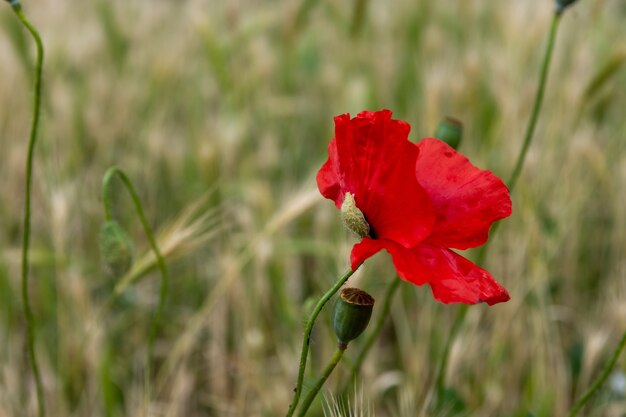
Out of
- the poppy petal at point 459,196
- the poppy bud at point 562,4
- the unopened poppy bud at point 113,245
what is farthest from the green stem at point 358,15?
the poppy petal at point 459,196

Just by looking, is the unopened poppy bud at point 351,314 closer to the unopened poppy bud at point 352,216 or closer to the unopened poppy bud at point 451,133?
the unopened poppy bud at point 352,216

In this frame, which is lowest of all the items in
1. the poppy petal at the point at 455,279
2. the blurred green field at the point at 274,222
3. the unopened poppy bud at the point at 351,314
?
the blurred green field at the point at 274,222

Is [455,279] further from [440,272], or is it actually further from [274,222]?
[274,222]

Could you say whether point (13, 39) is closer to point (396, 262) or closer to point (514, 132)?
point (514, 132)

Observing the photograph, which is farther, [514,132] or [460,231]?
[514,132]

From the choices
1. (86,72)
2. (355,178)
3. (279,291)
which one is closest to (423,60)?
(86,72)

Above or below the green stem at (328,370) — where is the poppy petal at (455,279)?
above

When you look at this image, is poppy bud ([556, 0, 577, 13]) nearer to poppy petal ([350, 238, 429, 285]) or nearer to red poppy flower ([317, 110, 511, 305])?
red poppy flower ([317, 110, 511, 305])

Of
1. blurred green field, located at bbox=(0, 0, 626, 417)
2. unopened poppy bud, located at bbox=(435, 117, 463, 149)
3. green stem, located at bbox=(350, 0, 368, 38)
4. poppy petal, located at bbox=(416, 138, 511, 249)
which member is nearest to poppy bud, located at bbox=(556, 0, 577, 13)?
unopened poppy bud, located at bbox=(435, 117, 463, 149)
